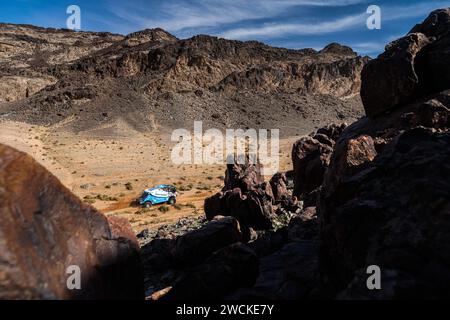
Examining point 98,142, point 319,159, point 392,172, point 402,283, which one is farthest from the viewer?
point 98,142

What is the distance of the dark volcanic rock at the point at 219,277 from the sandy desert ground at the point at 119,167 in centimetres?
1447

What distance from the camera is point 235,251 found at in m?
8.16

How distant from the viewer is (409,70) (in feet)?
37.3

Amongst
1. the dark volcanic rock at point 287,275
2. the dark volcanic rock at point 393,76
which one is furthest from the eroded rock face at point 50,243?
the dark volcanic rock at point 393,76

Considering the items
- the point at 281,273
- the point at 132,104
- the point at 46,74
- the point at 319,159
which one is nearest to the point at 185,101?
the point at 132,104

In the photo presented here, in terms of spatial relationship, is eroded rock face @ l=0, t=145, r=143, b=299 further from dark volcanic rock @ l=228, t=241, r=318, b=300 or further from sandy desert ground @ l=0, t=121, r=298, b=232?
sandy desert ground @ l=0, t=121, r=298, b=232

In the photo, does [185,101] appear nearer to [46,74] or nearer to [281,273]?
[46,74]

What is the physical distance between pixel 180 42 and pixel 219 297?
100701 millimetres

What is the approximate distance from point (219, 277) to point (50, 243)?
11.3ft

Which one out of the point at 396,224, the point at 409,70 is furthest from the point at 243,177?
the point at 396,224

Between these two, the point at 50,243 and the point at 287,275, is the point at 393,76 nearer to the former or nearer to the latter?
the point at 287,275

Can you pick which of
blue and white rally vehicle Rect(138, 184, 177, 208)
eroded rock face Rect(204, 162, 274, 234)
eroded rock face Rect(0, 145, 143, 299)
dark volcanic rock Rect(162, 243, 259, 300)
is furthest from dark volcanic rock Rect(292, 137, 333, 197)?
eroded rock face Rect(0, 145, 143, 299)

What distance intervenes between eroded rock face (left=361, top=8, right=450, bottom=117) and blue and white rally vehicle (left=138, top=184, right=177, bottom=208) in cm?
1916

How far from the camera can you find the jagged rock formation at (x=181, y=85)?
76.1 metres
